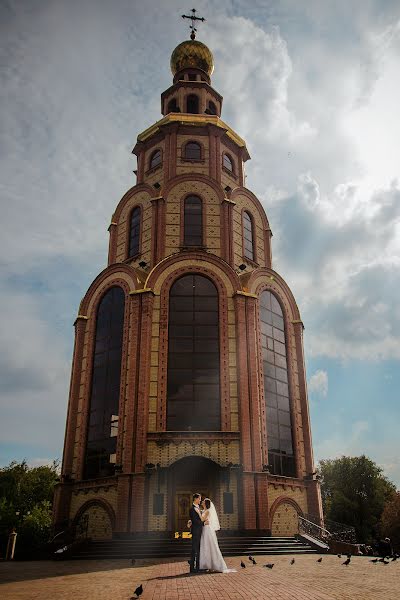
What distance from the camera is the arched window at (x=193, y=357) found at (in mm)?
22281

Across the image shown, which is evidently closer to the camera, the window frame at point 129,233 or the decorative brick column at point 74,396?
the decorative brick column at point 74,396

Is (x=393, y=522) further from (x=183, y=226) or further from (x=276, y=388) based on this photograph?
(x=183, y=226)

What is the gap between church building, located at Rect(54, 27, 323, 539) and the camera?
2108 cm

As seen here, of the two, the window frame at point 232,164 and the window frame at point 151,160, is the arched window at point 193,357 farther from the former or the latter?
the window frame at point 151,160

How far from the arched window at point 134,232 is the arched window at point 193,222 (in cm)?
330

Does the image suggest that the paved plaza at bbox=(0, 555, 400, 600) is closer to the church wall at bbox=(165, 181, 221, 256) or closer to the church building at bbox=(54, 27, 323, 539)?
the church building at bbox=(54, 27, 323, 539)

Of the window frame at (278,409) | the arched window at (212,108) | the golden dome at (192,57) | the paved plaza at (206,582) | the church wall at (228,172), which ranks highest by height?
the golden dome at (192,57)

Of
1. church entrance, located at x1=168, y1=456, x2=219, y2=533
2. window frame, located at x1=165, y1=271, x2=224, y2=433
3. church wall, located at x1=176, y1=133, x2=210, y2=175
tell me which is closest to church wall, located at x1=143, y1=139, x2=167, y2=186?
church wall, located at x1=176, y1=133, x2=210, y2=175

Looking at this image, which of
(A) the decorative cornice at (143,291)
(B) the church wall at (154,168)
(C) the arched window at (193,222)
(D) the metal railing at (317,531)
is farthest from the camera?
(B) the church wall at (154,168)

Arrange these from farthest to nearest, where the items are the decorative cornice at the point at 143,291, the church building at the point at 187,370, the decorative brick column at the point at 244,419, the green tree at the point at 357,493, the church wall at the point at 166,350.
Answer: the green tree at the point at 357,493
the decorative cornice at the point at 143,291
the church wall at the point at 166,350
the church building at the point at 187,370
the decorative brick column at the point at 244,419

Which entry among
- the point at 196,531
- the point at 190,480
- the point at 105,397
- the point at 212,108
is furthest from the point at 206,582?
the point at 212,108

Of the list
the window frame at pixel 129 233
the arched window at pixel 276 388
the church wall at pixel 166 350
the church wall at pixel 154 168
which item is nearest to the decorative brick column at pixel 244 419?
the church wall at pixel 166 350

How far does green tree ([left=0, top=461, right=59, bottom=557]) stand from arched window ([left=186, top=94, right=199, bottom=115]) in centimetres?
3359

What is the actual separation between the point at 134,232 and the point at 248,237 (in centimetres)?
725
